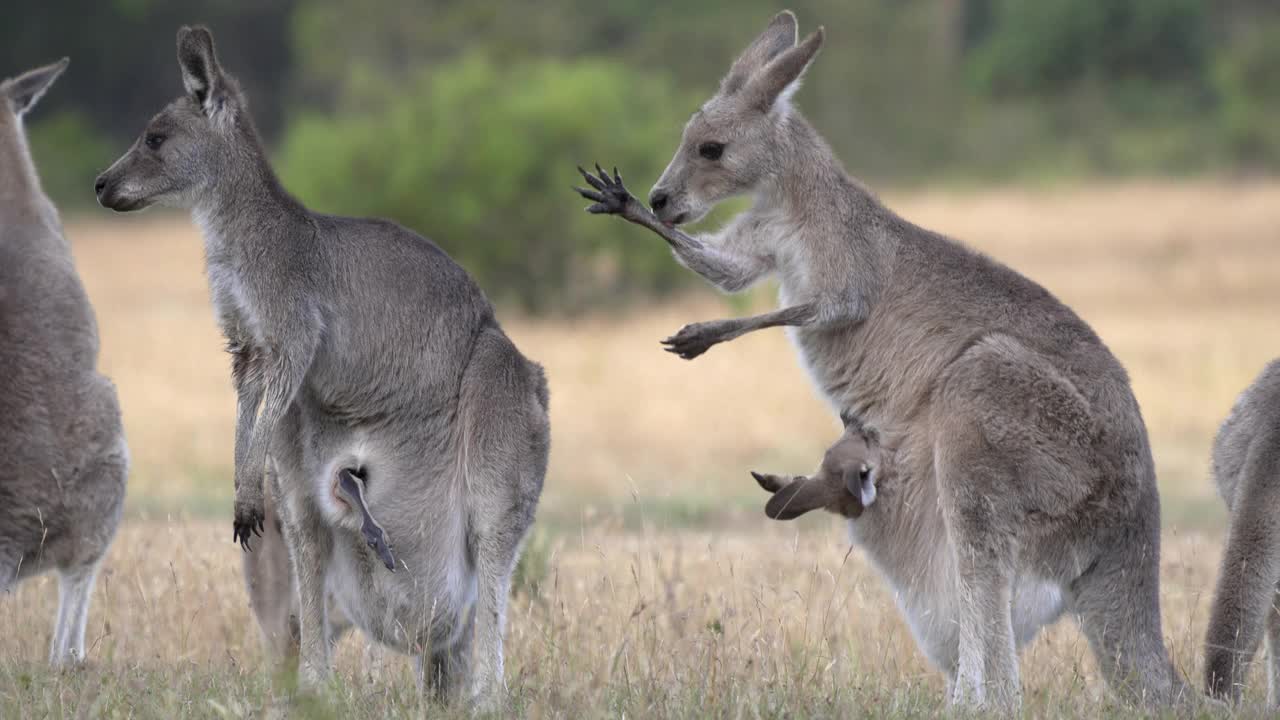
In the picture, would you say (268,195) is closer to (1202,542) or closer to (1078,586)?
(1078,586)

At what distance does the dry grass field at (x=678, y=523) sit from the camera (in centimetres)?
550

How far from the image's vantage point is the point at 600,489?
1417 centimetres

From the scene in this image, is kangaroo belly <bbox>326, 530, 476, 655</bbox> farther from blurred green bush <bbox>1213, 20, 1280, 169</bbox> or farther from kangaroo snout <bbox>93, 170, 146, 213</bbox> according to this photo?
blurred green bush <bbox>1213, 20, 1280, 169</bbox>

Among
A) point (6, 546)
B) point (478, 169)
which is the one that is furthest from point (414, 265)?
point (478, 169)

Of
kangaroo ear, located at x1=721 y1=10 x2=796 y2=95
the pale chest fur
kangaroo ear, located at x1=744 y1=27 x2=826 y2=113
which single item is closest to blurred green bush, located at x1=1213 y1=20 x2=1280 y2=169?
kangaroo ear, located at x1=721 y1=10 x2=796 y2=95

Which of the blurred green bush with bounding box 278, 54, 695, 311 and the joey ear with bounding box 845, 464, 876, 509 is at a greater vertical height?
the blurred green bush with bounding box 278, 54, 695, 311

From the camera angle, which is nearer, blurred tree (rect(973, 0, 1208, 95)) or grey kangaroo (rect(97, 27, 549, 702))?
grey kangaroo (rect(97, 27, 549, 702))

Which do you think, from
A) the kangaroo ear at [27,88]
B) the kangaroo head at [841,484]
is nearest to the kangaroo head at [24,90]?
the kangaroo ear at [27,88]

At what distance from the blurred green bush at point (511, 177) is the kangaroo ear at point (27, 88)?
57.3 ft

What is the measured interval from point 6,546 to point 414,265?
6.23 feet

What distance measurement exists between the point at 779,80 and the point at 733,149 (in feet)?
1.03

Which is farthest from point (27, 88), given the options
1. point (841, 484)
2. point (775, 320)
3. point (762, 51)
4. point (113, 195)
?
point (841, 484)

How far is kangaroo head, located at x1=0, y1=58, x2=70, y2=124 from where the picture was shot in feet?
24.8

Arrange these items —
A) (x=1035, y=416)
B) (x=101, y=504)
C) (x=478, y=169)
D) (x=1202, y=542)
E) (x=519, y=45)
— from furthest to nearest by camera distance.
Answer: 1. (x=519, y=45)
2. (x=478, y=169)
3. (x=1202, y=542)
4. (x=101, y=504)
5. (x=1035, y=416)
